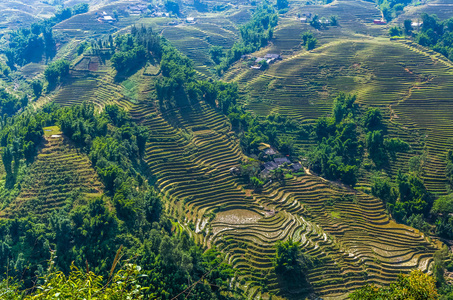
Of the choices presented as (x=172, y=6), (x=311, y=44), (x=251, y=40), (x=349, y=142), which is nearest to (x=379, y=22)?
(x=311, y=44)

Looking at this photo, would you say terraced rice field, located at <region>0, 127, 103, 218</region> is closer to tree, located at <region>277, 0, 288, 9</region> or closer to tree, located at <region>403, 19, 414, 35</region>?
tree, located at <region>403, 19, 414, 35</region>

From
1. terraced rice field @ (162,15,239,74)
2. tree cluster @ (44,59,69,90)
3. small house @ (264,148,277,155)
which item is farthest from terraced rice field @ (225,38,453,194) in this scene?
tree cluster @ (44,59,69,90)

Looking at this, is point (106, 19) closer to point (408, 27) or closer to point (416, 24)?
point (408, 27)

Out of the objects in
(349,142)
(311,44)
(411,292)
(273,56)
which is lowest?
(349,142)

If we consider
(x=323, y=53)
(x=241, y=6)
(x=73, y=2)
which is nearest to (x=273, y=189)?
(x=323, y=53)

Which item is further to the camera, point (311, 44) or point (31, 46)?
point (31, 46)

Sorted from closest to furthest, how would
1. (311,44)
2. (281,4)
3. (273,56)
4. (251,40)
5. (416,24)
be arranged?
1. (273,56)
2. (311,44)
3. (416,24)
4. (251,40)
5. (281,4)
